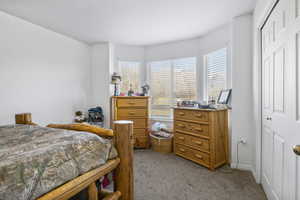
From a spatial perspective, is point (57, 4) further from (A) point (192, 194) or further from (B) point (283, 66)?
(A) point (192, 194)

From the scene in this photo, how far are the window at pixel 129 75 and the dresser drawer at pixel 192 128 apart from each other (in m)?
1.54

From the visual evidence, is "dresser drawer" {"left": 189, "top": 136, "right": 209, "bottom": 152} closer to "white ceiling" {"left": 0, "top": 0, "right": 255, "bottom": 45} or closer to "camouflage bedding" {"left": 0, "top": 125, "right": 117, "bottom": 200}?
Result: "camouflage bedding" {"left": 0, "top": 125, "right": 117, "bottom": 200}

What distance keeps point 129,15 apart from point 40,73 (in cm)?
181

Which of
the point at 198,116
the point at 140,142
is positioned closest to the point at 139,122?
the point at 140,142

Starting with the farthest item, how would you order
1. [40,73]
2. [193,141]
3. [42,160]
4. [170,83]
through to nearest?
[170,83], [40,73], [193,141], [42,160]

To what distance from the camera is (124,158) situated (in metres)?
1.26

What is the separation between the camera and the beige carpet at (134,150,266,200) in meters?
1.84

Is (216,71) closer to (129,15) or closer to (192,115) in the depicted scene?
(192,115)

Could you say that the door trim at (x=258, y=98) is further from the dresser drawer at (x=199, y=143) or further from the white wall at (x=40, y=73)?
the white wall at (x=40, y=73)

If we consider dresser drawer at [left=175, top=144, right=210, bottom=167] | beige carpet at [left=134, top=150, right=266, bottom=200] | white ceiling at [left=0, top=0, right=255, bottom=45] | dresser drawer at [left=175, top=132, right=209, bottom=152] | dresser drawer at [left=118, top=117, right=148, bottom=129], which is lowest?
beige carpet at [left=134, top=150, right=266, bottom=200]

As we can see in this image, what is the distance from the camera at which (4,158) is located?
795 millimetres

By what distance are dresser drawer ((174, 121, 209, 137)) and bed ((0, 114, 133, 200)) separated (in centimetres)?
157

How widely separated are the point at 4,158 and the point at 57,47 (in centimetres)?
282

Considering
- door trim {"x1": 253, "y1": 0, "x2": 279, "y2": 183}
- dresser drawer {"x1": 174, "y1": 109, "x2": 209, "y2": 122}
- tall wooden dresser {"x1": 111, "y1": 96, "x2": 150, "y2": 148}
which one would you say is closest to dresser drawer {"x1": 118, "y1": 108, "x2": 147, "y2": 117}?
tall wooden dresser {"x1": 111, "y1": 96, "x2": 150, "y2": 148}
